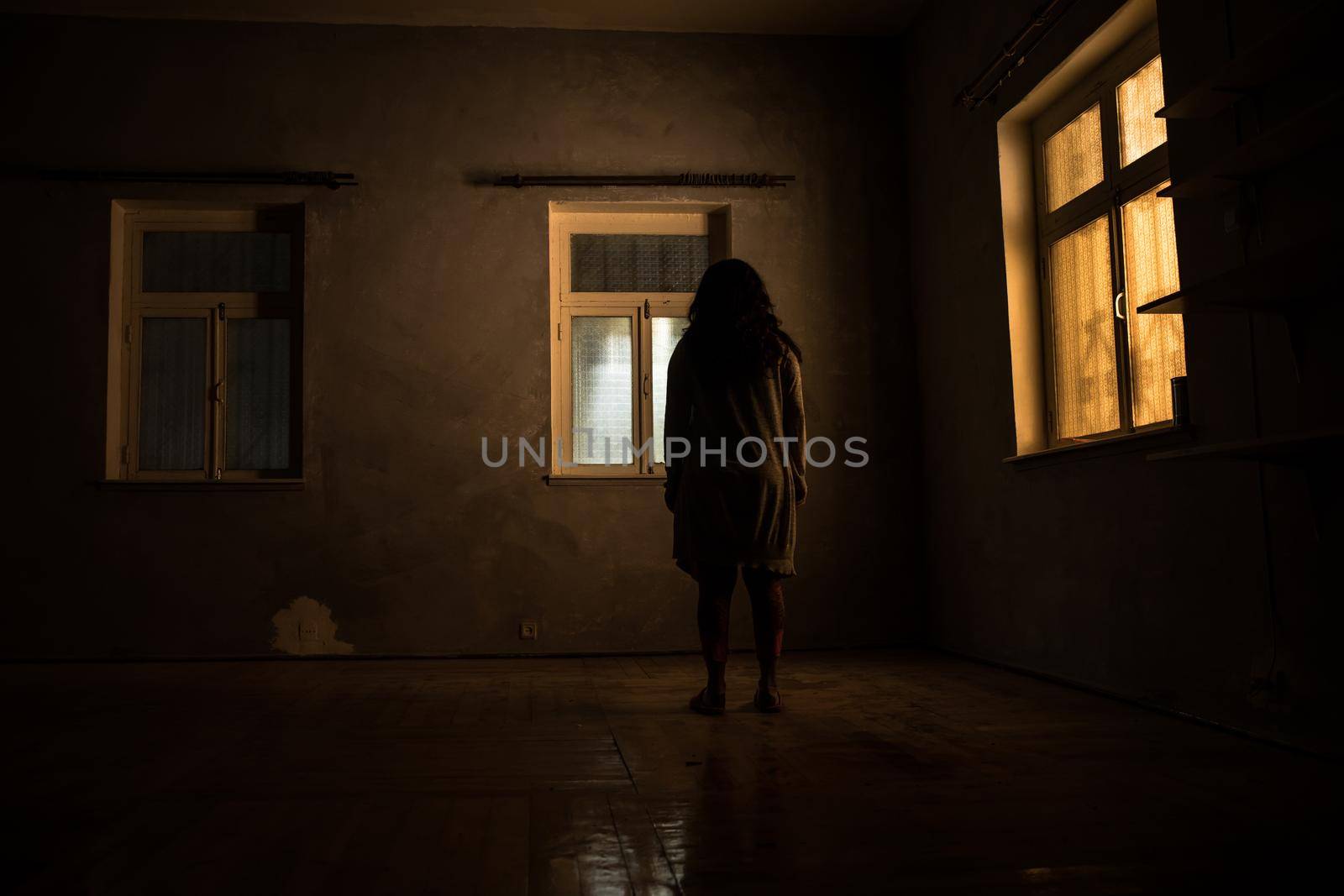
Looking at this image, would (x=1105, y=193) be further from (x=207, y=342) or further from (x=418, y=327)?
(x=207, y=342)

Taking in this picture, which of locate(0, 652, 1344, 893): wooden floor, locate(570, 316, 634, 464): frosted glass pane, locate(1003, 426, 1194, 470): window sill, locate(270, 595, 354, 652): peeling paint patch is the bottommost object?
locate(0, 652, 1344, 893): wooden floor

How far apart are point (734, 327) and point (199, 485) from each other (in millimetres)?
3412

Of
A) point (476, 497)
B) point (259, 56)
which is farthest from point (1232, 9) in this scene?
point (259, 56)

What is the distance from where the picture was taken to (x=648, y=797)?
90.2 inches

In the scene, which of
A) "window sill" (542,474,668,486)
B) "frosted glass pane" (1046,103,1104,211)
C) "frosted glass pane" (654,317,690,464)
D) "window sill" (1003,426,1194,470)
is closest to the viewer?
"window sill" (1003,426,1194,470)

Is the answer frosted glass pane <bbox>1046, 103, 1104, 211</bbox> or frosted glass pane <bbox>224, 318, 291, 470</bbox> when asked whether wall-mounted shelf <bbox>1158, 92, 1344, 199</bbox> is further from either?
frosted glass pane <bbox>224, 318, 291, 470</bbox>

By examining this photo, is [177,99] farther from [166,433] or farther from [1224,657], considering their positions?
[1224,657]

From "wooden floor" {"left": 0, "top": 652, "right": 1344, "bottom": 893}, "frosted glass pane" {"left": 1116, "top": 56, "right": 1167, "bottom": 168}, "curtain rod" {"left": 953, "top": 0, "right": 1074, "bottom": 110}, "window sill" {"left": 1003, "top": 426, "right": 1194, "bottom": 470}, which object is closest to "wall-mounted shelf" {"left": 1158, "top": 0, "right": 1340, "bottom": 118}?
"frosted glass pane" {"left": 1116, "top": 56, "right": 1167, "bottom": 168}

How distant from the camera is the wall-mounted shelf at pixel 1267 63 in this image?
2.45 m

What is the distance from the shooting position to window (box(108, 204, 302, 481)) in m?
5.61

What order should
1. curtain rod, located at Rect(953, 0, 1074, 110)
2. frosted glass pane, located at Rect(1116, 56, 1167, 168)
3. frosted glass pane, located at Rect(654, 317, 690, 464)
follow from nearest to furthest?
frosted glass pane, located at Rect(1116, 56, 1167, 168)
curtain rod, located at Rect(953, 0, 1074, 110)
frosted glass pane, located at Rect(654, 317, 690, 464)

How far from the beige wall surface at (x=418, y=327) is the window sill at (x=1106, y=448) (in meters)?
1.41

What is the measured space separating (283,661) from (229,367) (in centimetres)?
161

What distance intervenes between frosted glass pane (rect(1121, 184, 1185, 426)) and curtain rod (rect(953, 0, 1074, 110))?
807mm
